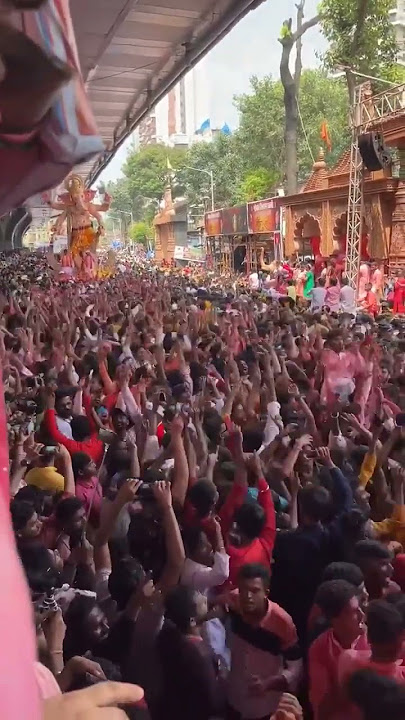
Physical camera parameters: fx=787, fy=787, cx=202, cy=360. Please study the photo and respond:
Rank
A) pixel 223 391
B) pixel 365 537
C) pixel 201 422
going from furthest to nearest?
pixel 223 391 → pixel 201 422 → pixel 365 537

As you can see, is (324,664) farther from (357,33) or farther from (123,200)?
(123,200)

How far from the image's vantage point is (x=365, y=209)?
66.0ft

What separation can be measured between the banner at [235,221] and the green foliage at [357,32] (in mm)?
7054

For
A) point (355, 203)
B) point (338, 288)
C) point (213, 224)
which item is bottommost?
point (338, 288)

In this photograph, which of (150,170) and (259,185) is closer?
(259,185)

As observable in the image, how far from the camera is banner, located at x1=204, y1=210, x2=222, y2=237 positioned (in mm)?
35625

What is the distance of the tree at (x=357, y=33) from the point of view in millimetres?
32375

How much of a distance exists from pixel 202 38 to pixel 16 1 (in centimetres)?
1013

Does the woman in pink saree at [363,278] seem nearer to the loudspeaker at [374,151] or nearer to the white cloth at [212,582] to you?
the loudspeaker at [374,151]

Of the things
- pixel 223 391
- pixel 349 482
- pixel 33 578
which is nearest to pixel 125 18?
pixel 223 391

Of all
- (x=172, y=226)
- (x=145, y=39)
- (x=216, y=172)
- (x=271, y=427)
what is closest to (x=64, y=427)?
(x=271, y=427)

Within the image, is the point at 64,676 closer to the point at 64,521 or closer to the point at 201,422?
the point at 64,521

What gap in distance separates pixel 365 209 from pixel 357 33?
16.0m

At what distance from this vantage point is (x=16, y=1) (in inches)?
35.4
